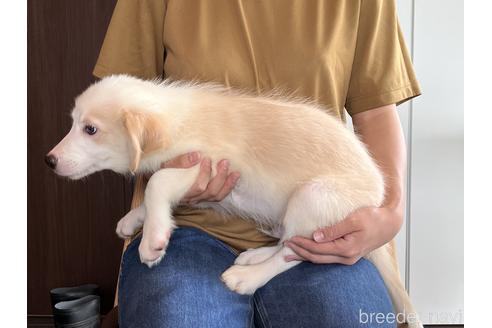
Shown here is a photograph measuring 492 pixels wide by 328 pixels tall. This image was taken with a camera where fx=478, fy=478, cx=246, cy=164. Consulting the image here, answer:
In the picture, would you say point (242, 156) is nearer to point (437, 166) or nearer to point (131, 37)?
point (131, 37)

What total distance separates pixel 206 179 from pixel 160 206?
0.13m

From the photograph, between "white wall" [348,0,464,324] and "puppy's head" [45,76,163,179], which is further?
"white wall" [348,0,464,324]

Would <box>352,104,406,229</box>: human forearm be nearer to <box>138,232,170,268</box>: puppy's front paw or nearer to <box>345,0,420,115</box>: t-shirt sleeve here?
<box>345,0,420,115</box>: t-shirt sleeve

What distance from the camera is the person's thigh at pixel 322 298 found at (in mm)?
1053

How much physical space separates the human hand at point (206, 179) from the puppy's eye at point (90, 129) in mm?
194

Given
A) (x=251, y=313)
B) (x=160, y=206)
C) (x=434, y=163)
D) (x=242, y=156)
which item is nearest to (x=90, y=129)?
(x=160, y=206)

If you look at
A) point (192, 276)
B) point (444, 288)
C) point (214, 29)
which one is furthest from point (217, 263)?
point (444, 288)

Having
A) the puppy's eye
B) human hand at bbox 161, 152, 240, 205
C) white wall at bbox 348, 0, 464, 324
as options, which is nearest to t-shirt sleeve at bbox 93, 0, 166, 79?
the puppy's eye

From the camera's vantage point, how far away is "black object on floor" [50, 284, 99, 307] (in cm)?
249

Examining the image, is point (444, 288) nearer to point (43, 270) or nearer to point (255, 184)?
point (255, 184)

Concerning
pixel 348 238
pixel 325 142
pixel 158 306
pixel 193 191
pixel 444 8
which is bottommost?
pixel 158 306

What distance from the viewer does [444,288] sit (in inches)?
102

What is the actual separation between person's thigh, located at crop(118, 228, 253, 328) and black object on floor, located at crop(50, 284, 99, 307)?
148 centimetres

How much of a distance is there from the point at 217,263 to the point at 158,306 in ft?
0.66
